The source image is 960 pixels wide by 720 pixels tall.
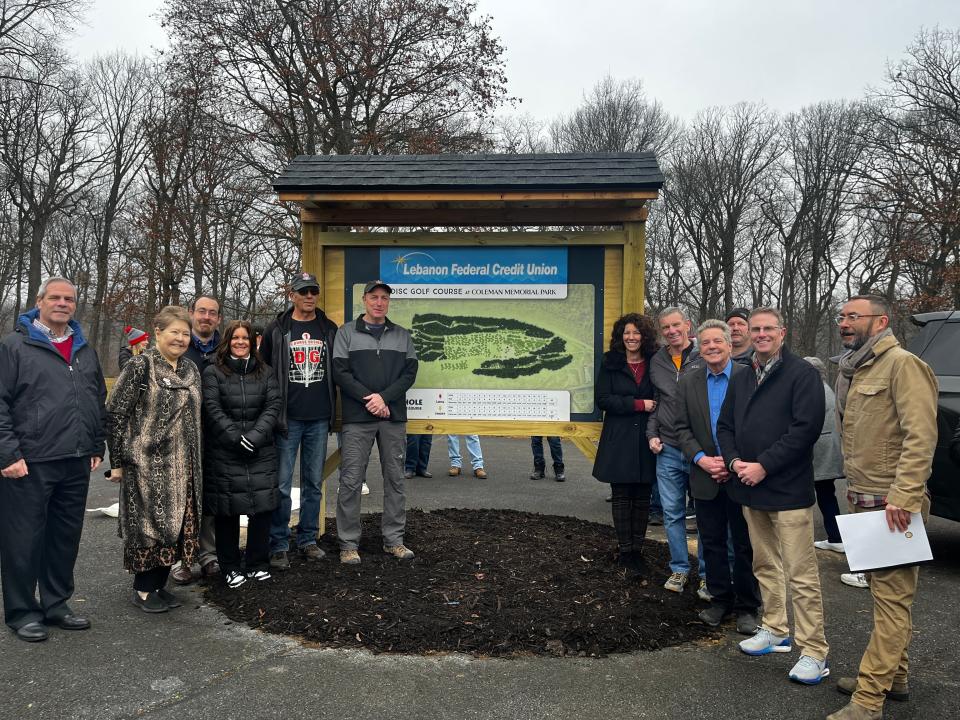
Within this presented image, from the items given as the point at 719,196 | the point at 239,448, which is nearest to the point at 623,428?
the point at 239,448

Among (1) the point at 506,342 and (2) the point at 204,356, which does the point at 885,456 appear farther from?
(2) the point at 204,356

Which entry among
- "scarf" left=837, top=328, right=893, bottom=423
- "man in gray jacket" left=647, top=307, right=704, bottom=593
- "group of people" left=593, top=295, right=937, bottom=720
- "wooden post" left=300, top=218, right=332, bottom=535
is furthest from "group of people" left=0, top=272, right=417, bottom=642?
"scarf" left=837, top=328, right=893, bottom=423

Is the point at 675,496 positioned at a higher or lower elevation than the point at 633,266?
lower

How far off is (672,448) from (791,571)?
4.31 ft

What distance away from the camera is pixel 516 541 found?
6117 mm

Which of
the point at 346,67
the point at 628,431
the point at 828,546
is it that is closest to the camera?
the point at 628,431

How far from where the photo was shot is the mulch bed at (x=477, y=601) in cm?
412

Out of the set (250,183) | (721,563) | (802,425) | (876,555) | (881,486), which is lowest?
Answer: (721,563)

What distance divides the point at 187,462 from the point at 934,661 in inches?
185

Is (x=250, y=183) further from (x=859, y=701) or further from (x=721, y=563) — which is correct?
(x=859, y=701)

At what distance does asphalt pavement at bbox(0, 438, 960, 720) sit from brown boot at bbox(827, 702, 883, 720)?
0.39ft

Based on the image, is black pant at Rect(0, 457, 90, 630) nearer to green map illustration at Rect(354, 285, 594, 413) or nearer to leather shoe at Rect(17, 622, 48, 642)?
leather shoe at Rect(17, 622, 48, 642)

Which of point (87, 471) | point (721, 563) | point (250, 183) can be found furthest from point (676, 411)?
point (250, 183)

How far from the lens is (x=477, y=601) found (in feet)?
15.2
